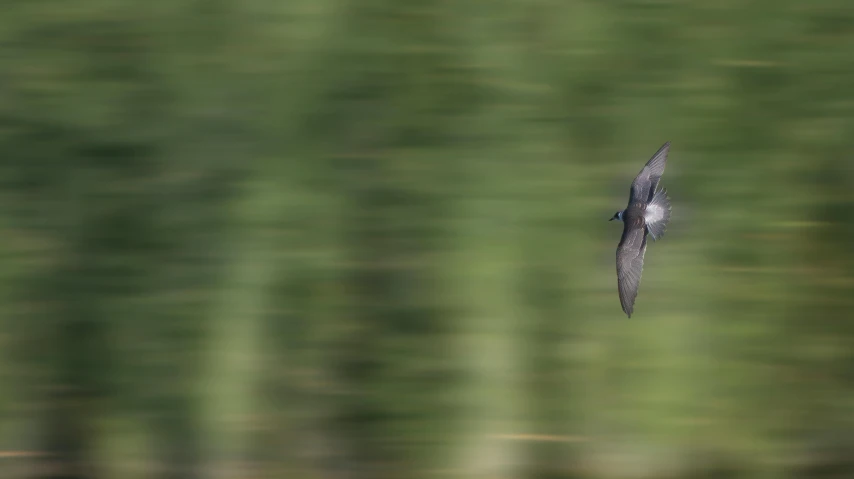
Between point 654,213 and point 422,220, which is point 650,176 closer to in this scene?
point 654,213

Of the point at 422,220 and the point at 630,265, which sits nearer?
the point at 630,265

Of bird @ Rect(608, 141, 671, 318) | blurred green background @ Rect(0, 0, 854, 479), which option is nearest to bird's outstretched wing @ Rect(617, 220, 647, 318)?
bird @ Rect(608, 141, 671, 318)

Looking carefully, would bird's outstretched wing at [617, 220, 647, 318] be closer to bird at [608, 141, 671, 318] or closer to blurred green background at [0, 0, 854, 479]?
bird at [608, 141, 671, 318]

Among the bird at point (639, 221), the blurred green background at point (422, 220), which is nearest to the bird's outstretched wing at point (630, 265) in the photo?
the bird at point (639, 221)

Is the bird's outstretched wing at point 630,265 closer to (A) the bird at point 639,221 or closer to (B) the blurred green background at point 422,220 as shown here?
(A) the bird at point 639,221

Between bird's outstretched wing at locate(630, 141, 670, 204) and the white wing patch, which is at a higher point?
bird's outstretched wing at locate(630, 141, 670, 204)

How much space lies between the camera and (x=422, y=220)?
2646 mm

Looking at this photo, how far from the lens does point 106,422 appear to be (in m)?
2.71

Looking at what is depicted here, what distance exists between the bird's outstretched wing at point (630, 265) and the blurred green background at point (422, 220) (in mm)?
145

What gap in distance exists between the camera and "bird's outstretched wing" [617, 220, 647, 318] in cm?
253

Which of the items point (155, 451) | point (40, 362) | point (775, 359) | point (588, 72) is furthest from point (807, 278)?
point (40, 362)

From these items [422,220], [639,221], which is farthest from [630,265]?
[422,220]

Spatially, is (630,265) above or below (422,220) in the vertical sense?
below

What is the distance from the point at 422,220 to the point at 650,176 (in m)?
0.59
